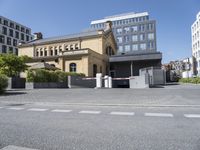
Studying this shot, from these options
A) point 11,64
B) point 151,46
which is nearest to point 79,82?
point 11,64

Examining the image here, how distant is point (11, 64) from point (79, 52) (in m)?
15.2

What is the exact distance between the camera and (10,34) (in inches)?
3322

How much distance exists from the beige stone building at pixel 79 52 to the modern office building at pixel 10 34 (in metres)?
27.6

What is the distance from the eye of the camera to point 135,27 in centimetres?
8738

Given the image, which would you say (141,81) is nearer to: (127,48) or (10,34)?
(127,48)

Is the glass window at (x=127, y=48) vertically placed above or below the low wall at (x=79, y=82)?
above

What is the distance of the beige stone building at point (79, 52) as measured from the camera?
136 ft

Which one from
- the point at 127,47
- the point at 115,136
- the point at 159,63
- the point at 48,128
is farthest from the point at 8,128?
the point at 127,47

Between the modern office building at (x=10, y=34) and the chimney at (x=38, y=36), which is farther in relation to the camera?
the modern office building at (x=10, y=34)

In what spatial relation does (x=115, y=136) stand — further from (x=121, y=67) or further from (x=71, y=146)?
(x=121, y=67)

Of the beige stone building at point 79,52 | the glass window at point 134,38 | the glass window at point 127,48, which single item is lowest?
the beige stone building at point 79,52

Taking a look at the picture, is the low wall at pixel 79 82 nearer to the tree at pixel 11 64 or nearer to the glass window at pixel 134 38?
the tree at pixel 11 64

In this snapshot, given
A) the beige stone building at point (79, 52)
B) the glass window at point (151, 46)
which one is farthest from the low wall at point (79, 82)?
the glass window at point (151, 46)

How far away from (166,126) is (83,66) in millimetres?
35275
